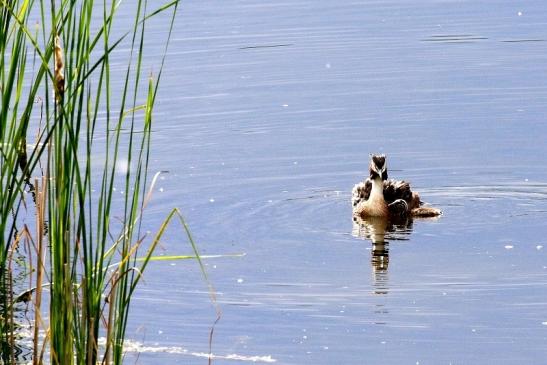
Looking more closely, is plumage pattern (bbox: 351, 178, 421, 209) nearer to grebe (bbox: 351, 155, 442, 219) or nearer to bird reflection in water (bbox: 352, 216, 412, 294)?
grebe (bbox: 351, 155, 442, 219)

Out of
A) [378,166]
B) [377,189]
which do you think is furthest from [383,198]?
[378,166]

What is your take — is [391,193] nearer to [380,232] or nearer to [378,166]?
[378,166]

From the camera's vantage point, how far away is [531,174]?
11.0 m

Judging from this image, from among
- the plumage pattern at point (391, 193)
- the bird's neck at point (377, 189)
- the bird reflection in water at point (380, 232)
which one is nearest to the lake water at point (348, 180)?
the bird reflection in water at point (380, 232)

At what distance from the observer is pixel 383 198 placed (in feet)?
35.3

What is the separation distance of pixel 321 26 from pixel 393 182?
6.95 metres

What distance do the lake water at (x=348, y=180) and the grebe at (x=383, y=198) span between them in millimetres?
122

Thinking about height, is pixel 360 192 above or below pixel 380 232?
above

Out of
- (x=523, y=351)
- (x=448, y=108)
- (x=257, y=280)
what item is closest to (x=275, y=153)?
(x=448, y=108)

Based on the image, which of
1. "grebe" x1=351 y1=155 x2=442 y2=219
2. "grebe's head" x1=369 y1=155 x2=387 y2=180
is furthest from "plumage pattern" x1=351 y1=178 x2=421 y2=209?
"grebe's head" x1=369 y1=155 x2=387 y2=180

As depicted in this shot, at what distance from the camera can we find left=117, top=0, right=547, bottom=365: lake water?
7.36m

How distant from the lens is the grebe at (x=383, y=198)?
1044 centimetres

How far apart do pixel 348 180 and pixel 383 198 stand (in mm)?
656

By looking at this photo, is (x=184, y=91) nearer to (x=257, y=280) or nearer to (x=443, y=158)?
(x=443, y=158)
